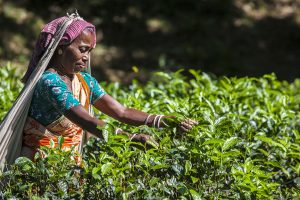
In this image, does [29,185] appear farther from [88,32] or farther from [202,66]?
[202,66]

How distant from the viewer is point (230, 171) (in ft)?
13.5

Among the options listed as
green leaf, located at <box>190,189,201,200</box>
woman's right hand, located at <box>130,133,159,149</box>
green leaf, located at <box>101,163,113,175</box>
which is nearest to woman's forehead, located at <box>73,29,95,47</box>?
woman's right hand, located at <box>130,133,159,149</box>

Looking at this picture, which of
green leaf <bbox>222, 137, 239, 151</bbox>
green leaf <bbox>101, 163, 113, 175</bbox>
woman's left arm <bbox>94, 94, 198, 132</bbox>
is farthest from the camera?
woman's left arm <bbox>94, 94, 198, 132</bbox>

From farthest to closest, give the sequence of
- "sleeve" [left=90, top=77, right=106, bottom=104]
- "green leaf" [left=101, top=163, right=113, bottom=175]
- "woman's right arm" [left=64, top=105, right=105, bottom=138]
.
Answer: "sleeve" [left=90, top=77, right=106, bottom=104] < "woman's right arm" [left=64, top=105, right=105, bottom=138] < "green leaf" [left=101, top=163, right=113, bottom=175]

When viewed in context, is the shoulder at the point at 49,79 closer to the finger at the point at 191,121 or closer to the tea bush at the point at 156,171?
the tea bush at the point at 156,171

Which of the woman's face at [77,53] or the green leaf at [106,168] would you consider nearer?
the green leaf at [106,168]

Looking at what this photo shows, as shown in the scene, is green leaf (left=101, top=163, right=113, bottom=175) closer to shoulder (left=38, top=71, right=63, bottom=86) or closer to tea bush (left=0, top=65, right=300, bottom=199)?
tea bush (left=0, top=65, right=300, bottom=199)

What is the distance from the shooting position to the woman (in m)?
4.24

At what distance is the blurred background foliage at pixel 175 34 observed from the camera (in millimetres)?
10883

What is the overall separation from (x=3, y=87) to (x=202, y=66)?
504 centimetres

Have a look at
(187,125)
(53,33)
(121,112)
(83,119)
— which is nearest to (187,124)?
(187,125)

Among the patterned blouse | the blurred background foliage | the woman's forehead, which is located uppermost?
the blurred background foliage

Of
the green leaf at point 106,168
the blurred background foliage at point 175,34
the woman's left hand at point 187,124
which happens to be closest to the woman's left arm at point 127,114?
the woman's left hand at point 187,124

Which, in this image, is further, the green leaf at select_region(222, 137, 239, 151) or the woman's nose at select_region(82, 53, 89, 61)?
the woman's nose at select_region(82, 53, 89, 61)
